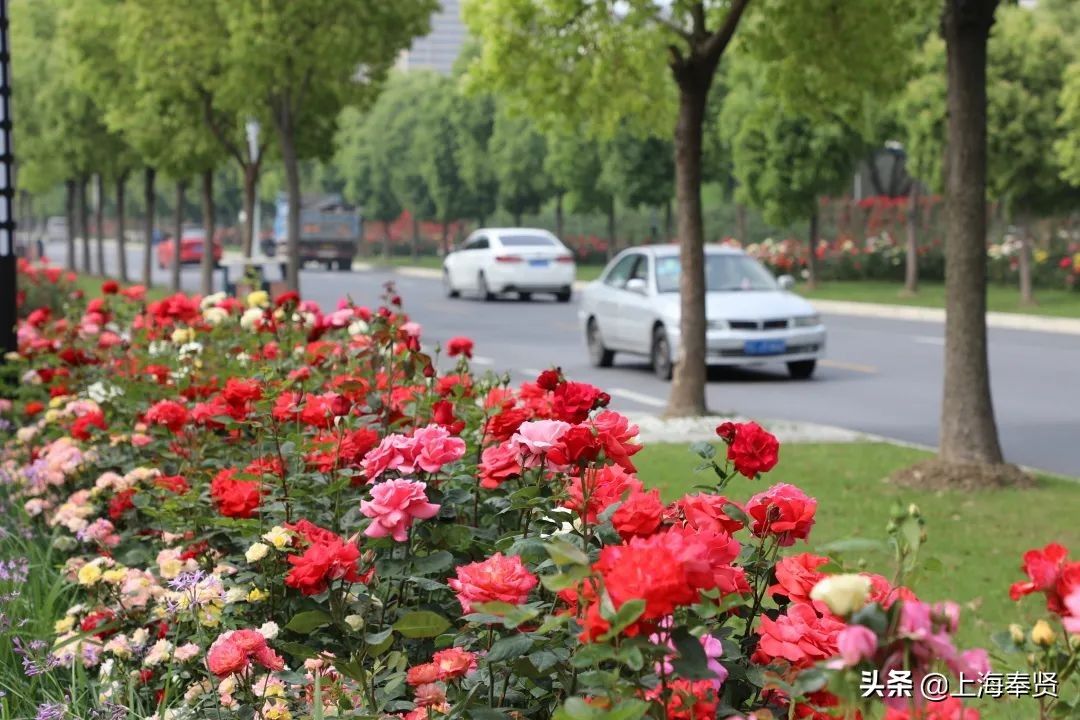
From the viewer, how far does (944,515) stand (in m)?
8.75

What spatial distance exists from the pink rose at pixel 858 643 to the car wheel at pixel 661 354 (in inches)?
629

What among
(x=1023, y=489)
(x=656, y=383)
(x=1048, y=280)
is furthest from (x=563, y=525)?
(x=1048, y=280)

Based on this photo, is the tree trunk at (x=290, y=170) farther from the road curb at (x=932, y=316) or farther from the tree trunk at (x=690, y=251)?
the tree trunk at (x=690, y=251)

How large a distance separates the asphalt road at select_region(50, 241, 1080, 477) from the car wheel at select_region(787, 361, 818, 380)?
0.59 feet

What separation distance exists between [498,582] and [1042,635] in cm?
86

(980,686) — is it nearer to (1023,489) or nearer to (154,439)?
(154,439)

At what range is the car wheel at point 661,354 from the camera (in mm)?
17938

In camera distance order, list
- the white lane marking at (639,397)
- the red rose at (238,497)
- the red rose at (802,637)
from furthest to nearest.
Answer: the white lane marking at (639,397) → the red rose at (238,497) → the red rose at (802,637)

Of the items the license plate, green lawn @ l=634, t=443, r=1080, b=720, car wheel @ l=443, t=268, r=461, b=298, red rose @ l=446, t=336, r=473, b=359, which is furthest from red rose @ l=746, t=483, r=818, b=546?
car wheel @ l=443, t=268, r=461, b=298

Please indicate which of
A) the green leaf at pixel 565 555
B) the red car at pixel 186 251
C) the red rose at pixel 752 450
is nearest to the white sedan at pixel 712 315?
the red rose at pixel 752 450

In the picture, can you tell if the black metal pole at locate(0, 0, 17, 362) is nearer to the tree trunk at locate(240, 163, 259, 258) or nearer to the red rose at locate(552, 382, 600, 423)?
the red rose at locate(552, 382, 600, 423)

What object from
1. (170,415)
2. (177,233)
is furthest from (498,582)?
(177,233)

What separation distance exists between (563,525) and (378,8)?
2045 cm

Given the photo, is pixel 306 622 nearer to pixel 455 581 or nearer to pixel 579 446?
pixel 455 581
